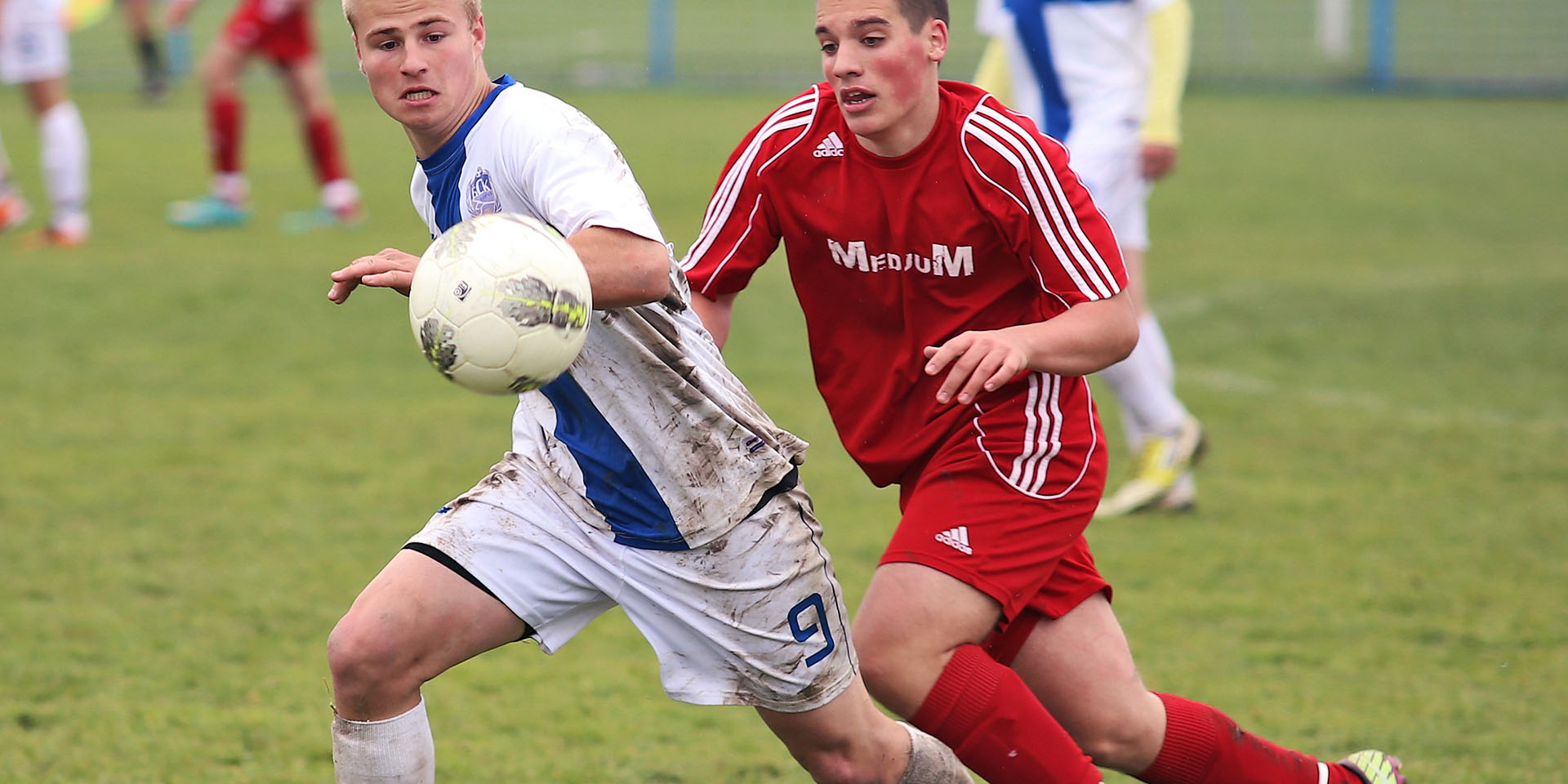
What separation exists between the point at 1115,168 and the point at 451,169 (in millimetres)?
3518

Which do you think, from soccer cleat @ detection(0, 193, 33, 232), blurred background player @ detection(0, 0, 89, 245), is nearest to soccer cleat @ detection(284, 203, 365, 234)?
blurred background player @ detection(0, 0, 89, 245)

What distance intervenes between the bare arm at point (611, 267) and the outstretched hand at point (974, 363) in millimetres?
506

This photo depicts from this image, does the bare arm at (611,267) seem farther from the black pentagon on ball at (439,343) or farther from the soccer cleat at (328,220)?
the soccer cleat at (328,220)

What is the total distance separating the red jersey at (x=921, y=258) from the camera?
9.63 feet

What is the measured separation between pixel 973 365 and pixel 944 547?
16.0 inches

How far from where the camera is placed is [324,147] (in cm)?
1061

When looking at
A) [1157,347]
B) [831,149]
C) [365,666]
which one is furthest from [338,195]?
[365,666]

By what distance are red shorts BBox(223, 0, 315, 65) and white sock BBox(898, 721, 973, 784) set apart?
8.70 metres

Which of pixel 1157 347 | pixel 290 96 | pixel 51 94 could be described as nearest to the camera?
pixel 1157 347

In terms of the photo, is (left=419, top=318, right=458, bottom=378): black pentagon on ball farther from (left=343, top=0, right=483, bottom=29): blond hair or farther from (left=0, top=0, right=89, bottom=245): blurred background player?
(left=0, top=0, right=89, bottom=245): blurred background player

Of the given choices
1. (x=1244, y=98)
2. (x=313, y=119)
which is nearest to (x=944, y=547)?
(x=313, y=119)

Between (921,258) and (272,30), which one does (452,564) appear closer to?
(921,258)

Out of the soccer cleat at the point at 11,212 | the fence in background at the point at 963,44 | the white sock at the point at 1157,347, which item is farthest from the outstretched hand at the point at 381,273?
the fence in background at the point at 963,44

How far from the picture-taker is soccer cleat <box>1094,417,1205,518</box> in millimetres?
5551
